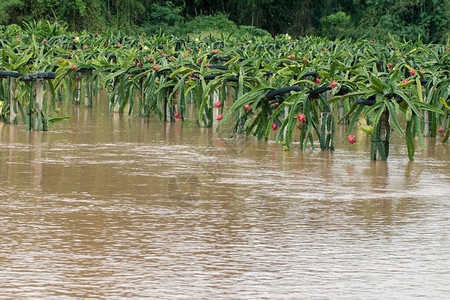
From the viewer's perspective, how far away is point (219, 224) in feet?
16.8

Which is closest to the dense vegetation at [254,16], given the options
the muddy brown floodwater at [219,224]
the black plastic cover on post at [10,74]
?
the black plastic cover on post at [10,74]

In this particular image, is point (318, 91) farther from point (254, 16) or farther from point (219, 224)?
point (254, 16)

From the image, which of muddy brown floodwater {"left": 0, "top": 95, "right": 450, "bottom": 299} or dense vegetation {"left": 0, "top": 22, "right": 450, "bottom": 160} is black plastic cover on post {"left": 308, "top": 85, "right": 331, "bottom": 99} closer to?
dense vegetation {"left": 0, "top": 22, "right": 450, "bottom": 160}

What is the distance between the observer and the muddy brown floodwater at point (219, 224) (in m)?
3.94

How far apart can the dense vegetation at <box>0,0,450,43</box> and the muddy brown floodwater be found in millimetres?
24689

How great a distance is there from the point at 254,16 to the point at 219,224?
39.1 meters

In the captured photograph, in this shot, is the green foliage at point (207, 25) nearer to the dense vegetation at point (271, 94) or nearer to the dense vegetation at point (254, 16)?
the dense vegetation at point (254, 16)

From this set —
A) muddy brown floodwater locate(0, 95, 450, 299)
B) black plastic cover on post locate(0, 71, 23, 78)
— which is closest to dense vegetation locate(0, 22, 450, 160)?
black plastic cover on post locate(0, 71, 23, 78)

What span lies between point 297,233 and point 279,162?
113 inches

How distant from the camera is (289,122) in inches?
324

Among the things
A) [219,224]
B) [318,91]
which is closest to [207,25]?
[318,91]

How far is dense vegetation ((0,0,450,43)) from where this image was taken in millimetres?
33781

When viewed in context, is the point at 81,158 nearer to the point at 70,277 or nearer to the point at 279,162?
the point at 279,162

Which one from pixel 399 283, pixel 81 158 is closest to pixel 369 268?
pixel 399 283
